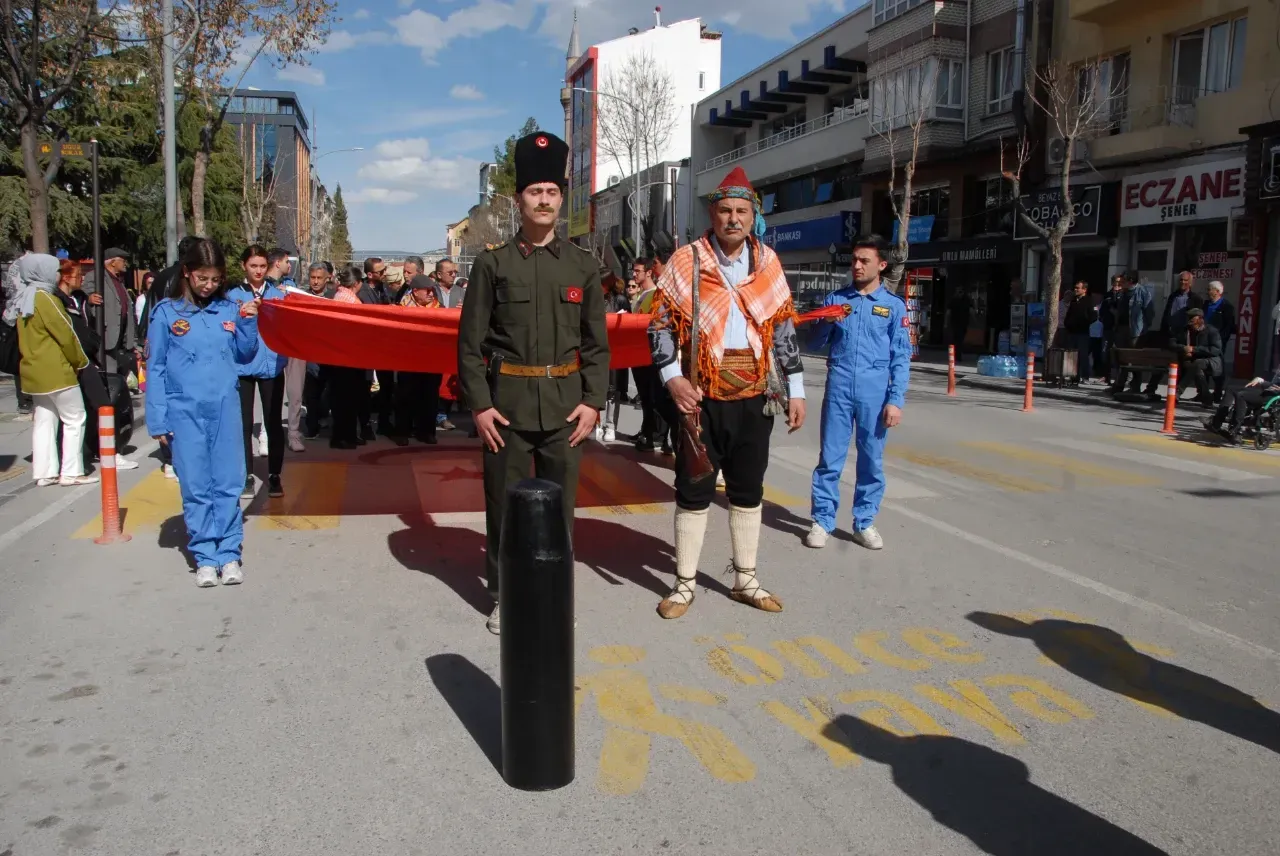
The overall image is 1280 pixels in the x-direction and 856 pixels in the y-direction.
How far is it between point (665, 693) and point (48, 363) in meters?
6.88

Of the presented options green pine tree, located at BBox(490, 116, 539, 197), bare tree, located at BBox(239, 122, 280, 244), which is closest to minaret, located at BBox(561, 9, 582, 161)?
green pine tree, located at BBox(490, 116, 539, 197)

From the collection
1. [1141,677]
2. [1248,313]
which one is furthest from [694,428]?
[1248,313]

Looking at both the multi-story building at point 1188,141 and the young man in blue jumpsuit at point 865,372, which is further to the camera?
the multi-story building at point 1188,141

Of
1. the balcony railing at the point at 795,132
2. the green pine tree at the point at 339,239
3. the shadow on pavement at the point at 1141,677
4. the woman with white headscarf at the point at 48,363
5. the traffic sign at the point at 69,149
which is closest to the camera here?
the shadow on pavement at the point at 1141,677

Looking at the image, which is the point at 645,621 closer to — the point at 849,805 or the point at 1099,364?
the point at 849,805

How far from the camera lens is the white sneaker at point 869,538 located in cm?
688

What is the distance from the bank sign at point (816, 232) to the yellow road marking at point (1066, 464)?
1018 inches

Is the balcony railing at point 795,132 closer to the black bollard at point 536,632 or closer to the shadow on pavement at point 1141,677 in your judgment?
the shadow on pavement at point 1141,677

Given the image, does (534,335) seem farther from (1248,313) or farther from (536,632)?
(1248,313)

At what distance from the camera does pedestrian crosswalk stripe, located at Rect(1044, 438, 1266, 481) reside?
10.0 m

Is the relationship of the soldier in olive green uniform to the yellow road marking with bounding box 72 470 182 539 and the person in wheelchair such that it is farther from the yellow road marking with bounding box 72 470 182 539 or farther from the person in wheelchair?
the person in wheelchair

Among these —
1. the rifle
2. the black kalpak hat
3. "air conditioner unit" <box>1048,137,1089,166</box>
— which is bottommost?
the rifle

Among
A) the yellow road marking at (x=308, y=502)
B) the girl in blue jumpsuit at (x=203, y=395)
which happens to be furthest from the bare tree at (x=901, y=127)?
the girl in blue jumpsuit at (x=203, y=395)

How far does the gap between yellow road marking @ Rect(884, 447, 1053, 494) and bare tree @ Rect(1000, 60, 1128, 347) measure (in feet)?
40.0
